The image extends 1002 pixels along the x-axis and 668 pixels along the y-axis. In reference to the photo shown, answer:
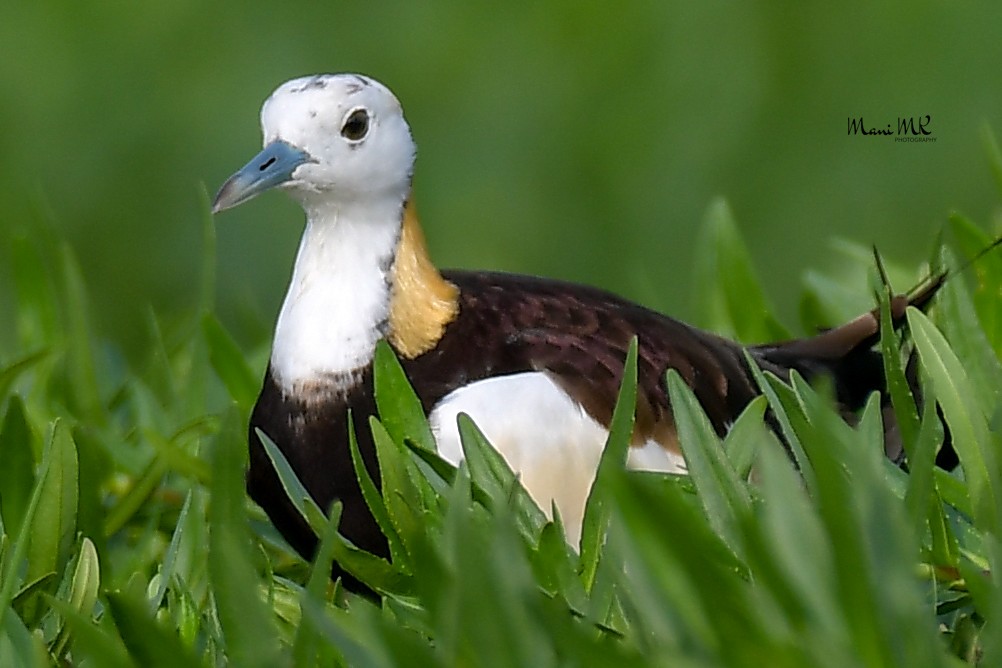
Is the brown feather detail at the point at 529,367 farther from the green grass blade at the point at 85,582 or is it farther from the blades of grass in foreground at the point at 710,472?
the blades of grass in foreground at the point at 710,472

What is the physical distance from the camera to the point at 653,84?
22.0 feet

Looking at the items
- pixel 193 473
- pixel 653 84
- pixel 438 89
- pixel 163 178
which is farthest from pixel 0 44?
pixel 193 473

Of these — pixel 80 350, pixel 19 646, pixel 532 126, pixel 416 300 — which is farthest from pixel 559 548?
pixel 532 126

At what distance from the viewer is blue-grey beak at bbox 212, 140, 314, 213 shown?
267 cm

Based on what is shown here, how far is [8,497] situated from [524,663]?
1.07m

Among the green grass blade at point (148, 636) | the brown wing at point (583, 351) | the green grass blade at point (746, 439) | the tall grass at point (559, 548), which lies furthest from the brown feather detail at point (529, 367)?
the green grass blade at point (148, 636)

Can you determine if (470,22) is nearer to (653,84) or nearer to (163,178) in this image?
(653,84)

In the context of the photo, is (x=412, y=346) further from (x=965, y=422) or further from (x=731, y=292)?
(x=965, y=422)

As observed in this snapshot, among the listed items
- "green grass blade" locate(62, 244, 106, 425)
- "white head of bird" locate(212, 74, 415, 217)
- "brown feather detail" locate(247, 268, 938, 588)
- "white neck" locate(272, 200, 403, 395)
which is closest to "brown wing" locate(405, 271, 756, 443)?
"brown feather detail" locate(247, 268, 938, 588)

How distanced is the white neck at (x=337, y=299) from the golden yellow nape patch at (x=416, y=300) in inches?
0.6

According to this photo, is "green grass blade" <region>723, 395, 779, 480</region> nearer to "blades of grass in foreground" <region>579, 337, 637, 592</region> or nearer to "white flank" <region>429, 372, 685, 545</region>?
"blades of grass in foreground" <region>579, 337, 637, 592</region>

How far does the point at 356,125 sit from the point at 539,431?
64cm

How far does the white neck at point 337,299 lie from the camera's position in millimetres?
2662

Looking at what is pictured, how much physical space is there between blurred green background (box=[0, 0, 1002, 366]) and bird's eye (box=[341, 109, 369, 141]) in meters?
3.13
